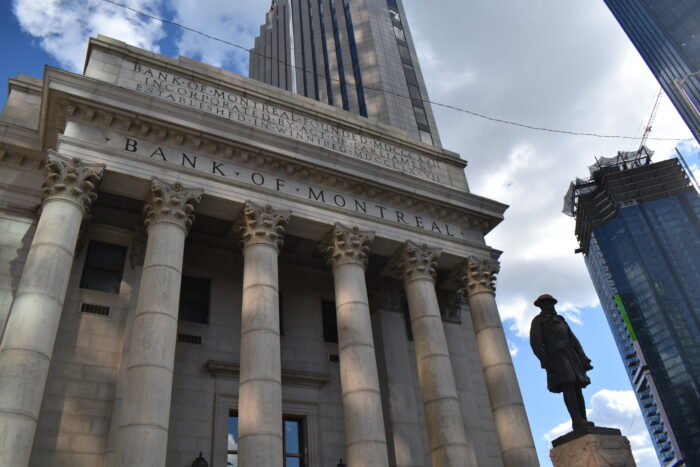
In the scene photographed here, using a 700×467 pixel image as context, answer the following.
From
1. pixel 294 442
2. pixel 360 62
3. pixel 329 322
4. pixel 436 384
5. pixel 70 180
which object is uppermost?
pixel 360 62

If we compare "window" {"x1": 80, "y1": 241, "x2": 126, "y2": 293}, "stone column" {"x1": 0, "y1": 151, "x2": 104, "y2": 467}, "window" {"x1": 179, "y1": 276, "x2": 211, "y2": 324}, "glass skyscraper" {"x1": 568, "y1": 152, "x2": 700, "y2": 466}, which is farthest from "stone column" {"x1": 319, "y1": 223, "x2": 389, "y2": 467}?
"glass skyscraper" {"x1": 568, "y1": 152, "x2": 700, "y2": 466}

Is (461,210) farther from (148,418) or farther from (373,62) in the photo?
(373,62)

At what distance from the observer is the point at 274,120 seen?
2338 cm

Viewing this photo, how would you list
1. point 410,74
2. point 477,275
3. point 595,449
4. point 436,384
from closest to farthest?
point 595,449
point 436,384
point 477,275
point 410,74

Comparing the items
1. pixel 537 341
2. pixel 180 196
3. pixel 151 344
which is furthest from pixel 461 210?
pixel 151 344

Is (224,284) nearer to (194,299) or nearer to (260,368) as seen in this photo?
(194,299)

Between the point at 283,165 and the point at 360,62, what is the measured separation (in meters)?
44.3

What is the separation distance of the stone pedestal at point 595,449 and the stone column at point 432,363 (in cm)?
562

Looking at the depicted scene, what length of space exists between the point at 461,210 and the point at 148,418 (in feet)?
51.2

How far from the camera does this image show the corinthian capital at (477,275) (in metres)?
23.6

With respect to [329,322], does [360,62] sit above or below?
above

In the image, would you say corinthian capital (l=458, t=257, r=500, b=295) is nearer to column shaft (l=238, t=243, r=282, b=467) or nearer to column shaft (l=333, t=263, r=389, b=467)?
column shaft (l=333, t=263, r=389, b=467)

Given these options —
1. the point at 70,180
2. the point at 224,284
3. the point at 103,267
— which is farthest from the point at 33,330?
the point at 224,284

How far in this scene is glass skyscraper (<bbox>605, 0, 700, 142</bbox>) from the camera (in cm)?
8731
